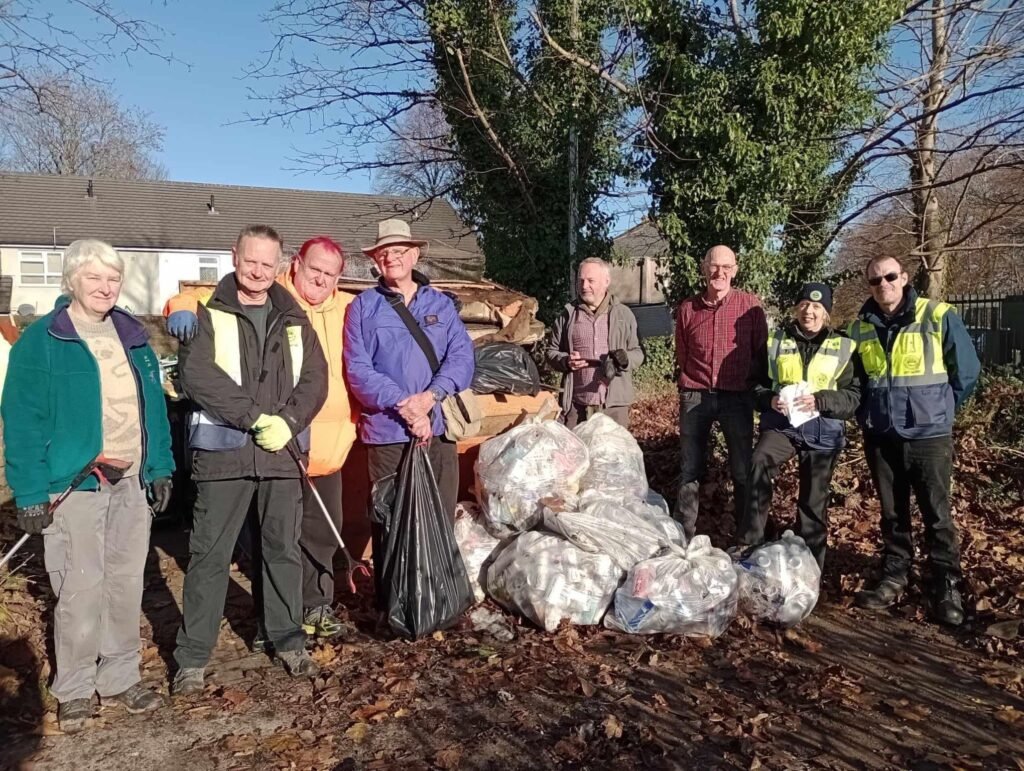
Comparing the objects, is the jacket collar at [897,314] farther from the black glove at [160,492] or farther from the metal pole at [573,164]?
the metal pole at [573,164]

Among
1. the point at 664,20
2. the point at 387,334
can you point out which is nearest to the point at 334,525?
the point at 387,334

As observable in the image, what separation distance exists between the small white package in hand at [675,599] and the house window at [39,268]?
30.0 m

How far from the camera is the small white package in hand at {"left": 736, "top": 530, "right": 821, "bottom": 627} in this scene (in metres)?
3.97

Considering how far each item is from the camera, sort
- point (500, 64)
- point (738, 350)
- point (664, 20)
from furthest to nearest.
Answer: point (500, 64)
point (664, 20)
point (738, 350)

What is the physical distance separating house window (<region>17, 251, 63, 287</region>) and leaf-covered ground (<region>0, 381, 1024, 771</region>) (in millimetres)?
28251

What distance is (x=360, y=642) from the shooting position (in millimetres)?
3922

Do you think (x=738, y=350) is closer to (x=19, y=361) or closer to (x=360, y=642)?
(x=360, y=642)

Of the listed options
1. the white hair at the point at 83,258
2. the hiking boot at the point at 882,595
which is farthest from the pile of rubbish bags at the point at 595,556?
the white hair at the point at 83,258

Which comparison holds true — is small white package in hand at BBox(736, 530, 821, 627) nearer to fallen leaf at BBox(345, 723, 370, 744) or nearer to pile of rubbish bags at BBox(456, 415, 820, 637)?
pile of rubbish bags at BBox(456, 415, 820, 637)

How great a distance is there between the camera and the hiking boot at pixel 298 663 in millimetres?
3559

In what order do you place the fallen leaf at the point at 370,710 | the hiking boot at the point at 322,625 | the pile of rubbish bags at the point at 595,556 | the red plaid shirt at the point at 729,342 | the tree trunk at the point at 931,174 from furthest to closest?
the tree trunk at the point at 931,174 < the red plaid shirt at the point at 729,342 < the hiking boot at the point at 322,625 < the pile of rubbish bags at the point at 595,556 < the fallen leaf at the point at 370,710

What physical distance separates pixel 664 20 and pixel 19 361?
28.9ft

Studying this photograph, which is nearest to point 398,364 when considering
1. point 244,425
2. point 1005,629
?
point 244,425

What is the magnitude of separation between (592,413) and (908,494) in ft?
6.15
